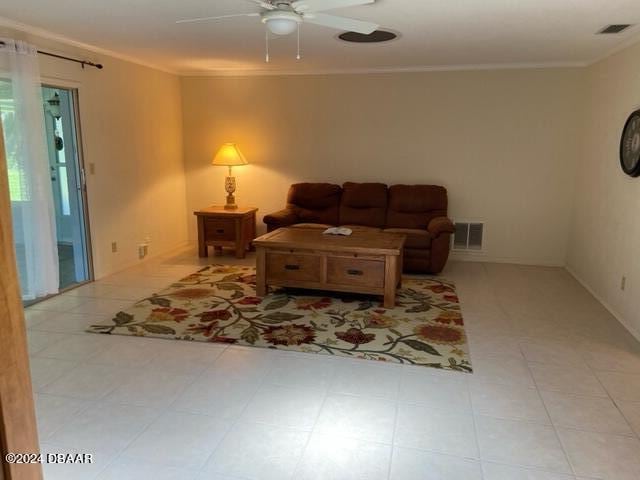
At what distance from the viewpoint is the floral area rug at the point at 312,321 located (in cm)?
308

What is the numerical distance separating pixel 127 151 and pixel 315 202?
223 centimetres

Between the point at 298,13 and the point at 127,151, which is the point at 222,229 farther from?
the point at 298,13

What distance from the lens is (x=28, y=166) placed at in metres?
3.63

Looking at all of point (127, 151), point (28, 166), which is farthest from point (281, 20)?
point (127, 151)

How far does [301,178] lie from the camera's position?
19.4ft

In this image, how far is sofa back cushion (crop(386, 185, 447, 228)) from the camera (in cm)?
528

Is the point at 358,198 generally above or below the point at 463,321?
above

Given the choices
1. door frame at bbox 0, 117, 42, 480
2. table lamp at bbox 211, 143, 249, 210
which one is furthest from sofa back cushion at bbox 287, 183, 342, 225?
door frame at bbox 0, 117, 42, 480

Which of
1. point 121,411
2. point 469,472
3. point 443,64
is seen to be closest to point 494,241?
point 443,64

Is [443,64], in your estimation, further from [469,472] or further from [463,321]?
[469,472]

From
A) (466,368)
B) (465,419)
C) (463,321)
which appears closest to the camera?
(465,419)

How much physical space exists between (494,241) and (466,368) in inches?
121

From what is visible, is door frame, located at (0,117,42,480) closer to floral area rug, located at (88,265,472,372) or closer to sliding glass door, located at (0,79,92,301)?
floral area rug, located at (88,265,472,372)

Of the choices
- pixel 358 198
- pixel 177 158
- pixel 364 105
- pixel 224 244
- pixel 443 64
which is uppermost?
pixel 443 64
